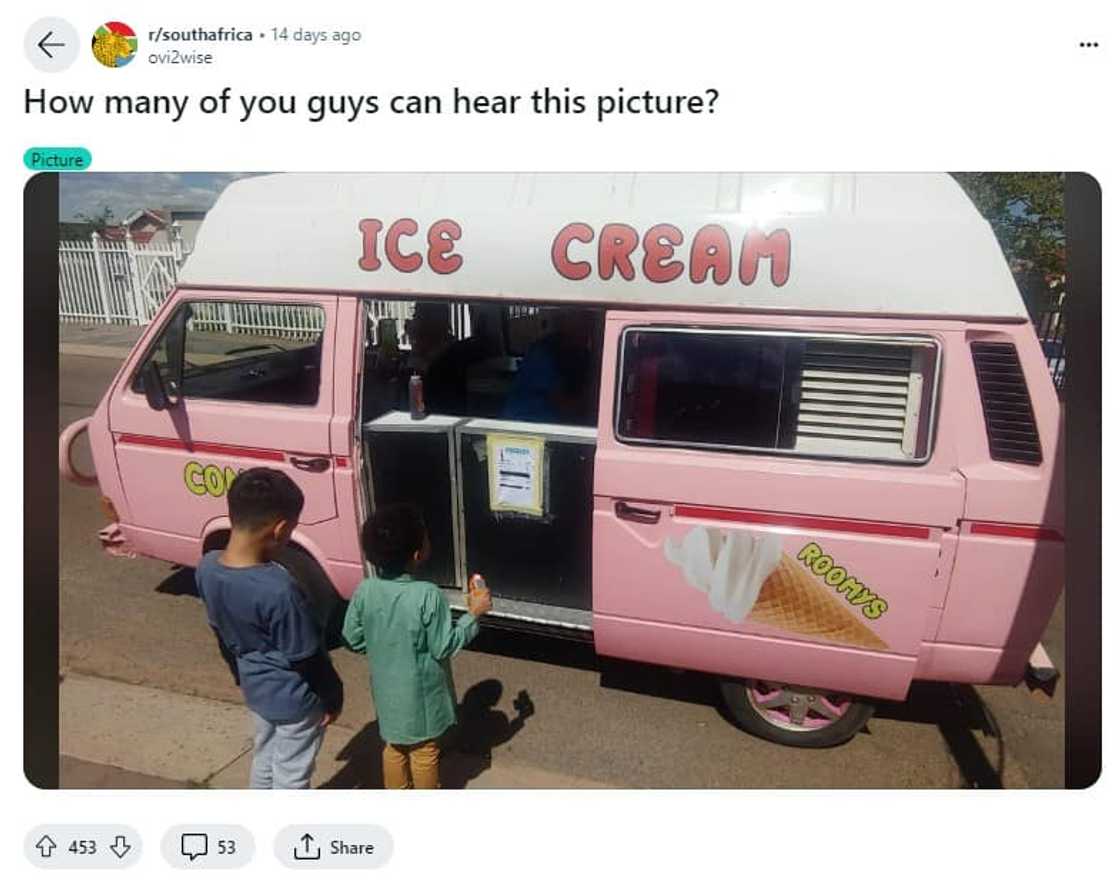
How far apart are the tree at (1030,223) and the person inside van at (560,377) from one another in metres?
1.81

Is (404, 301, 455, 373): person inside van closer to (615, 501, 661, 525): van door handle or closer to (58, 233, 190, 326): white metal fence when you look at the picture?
(615, 501, 661, 525): van door handle

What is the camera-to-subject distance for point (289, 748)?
6.81 feet

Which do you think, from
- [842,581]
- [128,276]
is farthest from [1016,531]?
[128,276]

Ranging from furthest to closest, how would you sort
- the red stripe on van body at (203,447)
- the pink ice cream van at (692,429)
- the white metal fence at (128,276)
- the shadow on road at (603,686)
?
the white metal fence at (128,276)
the red stripe on van body at (203,447)
the shadow on road at (603,686)
the pink ice cream van at (692,429)

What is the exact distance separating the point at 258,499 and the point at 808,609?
6.35ft

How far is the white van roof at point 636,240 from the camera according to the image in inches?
83.7

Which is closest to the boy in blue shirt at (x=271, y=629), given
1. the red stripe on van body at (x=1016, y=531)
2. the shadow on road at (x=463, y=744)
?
the shadow on road at (x=463, y=744)

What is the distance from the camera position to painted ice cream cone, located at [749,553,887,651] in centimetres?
236

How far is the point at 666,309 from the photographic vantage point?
2377 millimetres

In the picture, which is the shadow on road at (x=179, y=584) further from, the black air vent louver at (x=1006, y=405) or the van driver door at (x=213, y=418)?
the black air vent louver at (x=1006, y=405)

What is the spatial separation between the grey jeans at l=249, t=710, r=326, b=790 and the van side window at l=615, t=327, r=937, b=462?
4.91 feet
